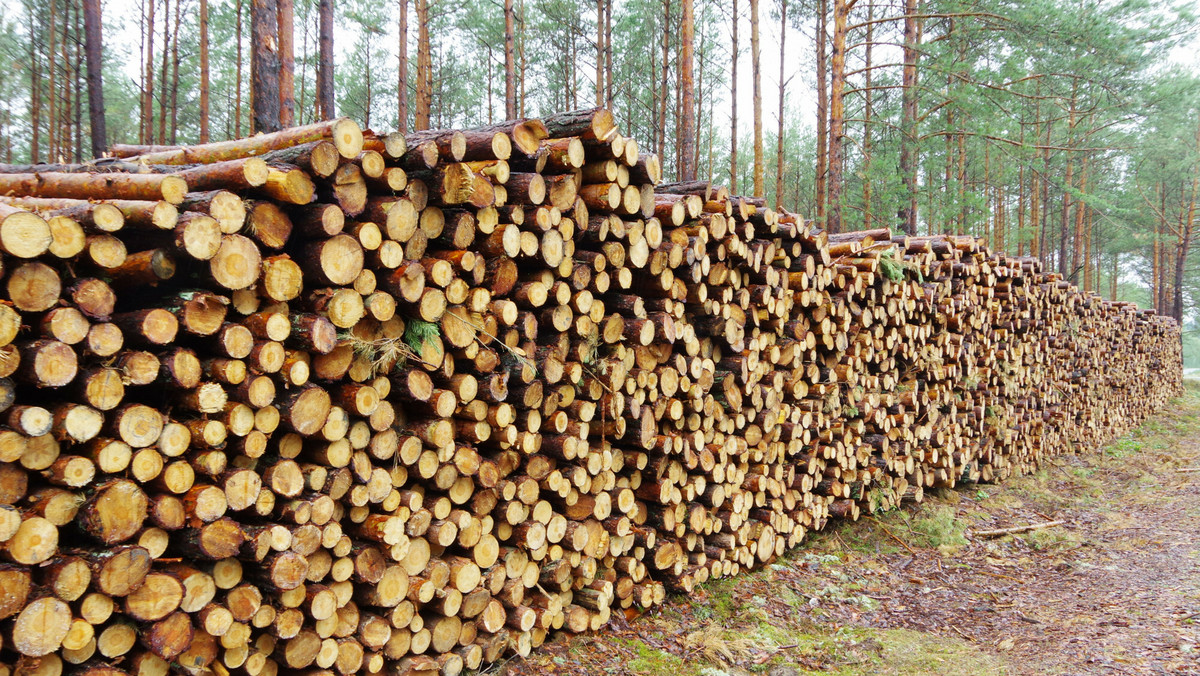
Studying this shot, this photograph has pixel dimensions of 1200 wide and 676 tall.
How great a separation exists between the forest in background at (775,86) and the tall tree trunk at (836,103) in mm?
49

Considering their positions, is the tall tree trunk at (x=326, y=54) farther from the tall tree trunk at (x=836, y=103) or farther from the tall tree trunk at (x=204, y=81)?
the tall tree trunk at (x=836, y=103)

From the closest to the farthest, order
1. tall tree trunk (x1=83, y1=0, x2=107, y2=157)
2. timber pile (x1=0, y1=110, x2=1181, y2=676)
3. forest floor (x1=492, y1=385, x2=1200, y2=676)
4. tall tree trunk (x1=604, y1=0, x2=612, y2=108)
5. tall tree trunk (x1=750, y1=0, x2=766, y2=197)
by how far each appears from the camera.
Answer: timber pile (x1=0, y1=110, x2=1181, y2=676), forest floor (x1=492, y1=385, x2=1200, y2=676), tall tree trunk (x1=83, y1=0, x2=107, y2=157), tall tree trunk (x1=750, y1=0, x2=766, y2=197), tall tree trunk (x1=604, y1=0, x2=612, y2=108)

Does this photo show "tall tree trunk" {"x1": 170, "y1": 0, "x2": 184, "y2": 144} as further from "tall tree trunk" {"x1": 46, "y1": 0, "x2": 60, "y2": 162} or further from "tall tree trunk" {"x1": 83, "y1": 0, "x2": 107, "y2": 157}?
"tall tree trunk" {"x1": 83, "y1": 0, "x2": 107, "y2": 157}

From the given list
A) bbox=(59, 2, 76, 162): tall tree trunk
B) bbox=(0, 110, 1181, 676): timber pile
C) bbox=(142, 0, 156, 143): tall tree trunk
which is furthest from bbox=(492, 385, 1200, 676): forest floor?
bbox=(142, 0, 156, 143): tall tree trunk

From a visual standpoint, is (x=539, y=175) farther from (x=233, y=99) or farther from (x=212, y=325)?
(x=233, y=99)

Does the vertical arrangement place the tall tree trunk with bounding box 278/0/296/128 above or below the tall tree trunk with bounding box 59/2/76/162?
below

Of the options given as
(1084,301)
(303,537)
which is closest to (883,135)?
(1084,301)

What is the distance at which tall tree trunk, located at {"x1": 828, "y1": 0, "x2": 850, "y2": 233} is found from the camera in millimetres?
11867

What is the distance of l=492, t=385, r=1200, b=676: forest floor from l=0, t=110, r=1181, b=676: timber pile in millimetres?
274

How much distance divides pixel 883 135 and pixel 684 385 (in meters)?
12.6

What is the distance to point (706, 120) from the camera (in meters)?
27.8

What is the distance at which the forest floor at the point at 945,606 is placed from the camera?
426cm

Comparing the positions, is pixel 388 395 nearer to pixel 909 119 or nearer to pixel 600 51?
pixel 909 119

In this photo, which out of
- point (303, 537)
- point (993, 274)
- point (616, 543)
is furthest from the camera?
point (993, 274)
